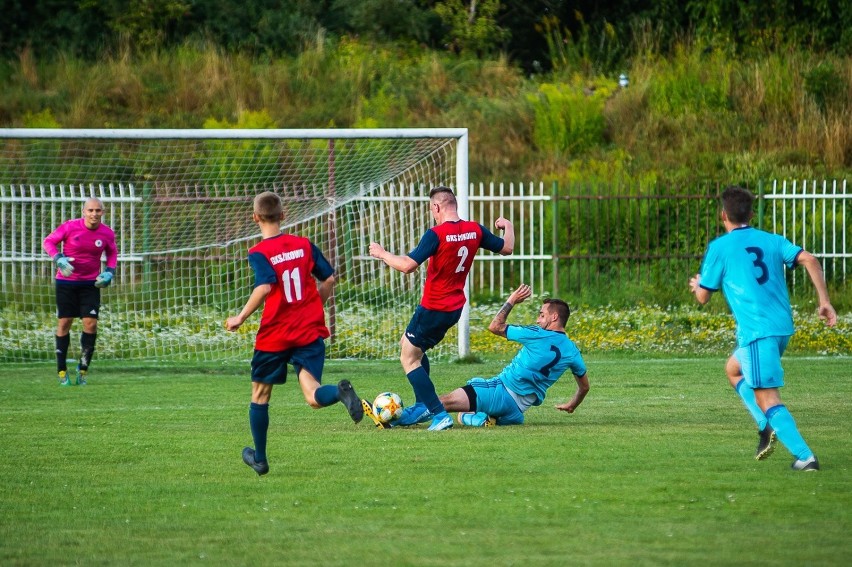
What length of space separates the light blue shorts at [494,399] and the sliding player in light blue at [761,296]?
2.35 metres

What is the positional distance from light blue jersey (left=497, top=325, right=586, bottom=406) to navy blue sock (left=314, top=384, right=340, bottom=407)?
2.04m

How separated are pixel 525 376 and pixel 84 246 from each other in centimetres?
619

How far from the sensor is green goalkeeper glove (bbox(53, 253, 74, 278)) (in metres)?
12.7

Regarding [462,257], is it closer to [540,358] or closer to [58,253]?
[540,358]

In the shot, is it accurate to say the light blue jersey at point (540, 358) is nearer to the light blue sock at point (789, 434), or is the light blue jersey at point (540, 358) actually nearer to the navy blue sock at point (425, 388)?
the navy blue sock at point (425, 388)

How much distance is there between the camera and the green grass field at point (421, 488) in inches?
207

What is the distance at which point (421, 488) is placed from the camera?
21.7 feet

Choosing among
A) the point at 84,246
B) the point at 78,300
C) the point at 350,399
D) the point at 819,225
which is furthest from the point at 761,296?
the point at 819,225

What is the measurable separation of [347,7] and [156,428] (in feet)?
73.4

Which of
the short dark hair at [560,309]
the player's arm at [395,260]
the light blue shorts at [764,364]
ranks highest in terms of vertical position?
the player's arm at [395,260]

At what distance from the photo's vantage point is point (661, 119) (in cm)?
2486

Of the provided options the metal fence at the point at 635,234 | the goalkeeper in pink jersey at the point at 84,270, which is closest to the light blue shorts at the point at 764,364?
the goalkeeper in pink jersey at the point at 84,270

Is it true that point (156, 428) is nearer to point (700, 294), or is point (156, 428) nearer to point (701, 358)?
point (700, 294)

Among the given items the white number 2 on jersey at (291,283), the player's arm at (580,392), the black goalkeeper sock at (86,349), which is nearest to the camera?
the white number 2 on jersey at (291,283)
